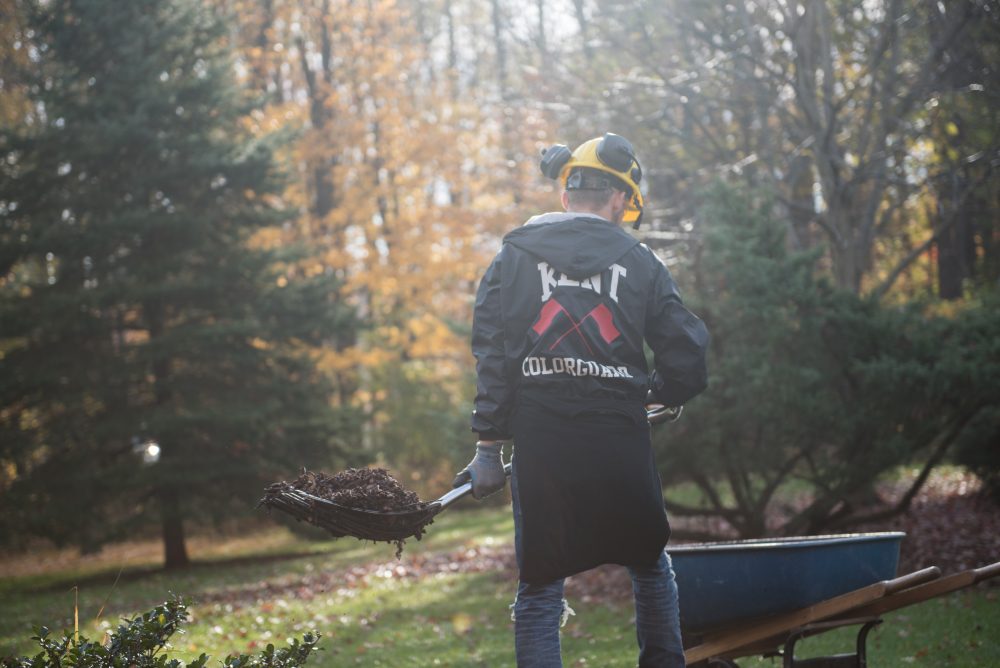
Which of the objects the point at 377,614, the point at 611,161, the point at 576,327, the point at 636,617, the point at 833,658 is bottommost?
the point at 377,614

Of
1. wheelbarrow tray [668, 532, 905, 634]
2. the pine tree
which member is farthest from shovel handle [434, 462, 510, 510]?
the pine tree

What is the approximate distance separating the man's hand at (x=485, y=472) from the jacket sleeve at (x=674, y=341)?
2.05 ft

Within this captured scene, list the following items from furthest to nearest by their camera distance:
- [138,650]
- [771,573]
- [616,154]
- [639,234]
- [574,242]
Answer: [639,234] < [771,573] < [616,154] < [574,242] < [138,650]

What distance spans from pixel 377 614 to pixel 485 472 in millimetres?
6220

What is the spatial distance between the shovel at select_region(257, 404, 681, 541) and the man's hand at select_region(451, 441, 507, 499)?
0.03m

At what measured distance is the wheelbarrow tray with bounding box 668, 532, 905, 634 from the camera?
4.01 meters

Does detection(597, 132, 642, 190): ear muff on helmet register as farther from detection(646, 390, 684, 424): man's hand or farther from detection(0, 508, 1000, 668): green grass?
detection(0, 508, 1000, 668): green grass

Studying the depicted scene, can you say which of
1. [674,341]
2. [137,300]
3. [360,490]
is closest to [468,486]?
[360,490]

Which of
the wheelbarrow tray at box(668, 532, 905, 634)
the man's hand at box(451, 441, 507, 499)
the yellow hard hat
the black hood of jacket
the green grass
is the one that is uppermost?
the yellow hard hat

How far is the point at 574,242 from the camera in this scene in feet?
11.4

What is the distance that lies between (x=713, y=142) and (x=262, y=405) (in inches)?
267

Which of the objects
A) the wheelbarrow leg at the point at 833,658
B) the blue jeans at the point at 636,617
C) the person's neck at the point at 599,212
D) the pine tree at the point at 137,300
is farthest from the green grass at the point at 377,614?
the person's neck at the point at 599,212

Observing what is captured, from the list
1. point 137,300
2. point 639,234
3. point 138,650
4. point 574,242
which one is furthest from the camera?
point 137,300

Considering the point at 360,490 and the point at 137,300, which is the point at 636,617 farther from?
the point at 137,300
